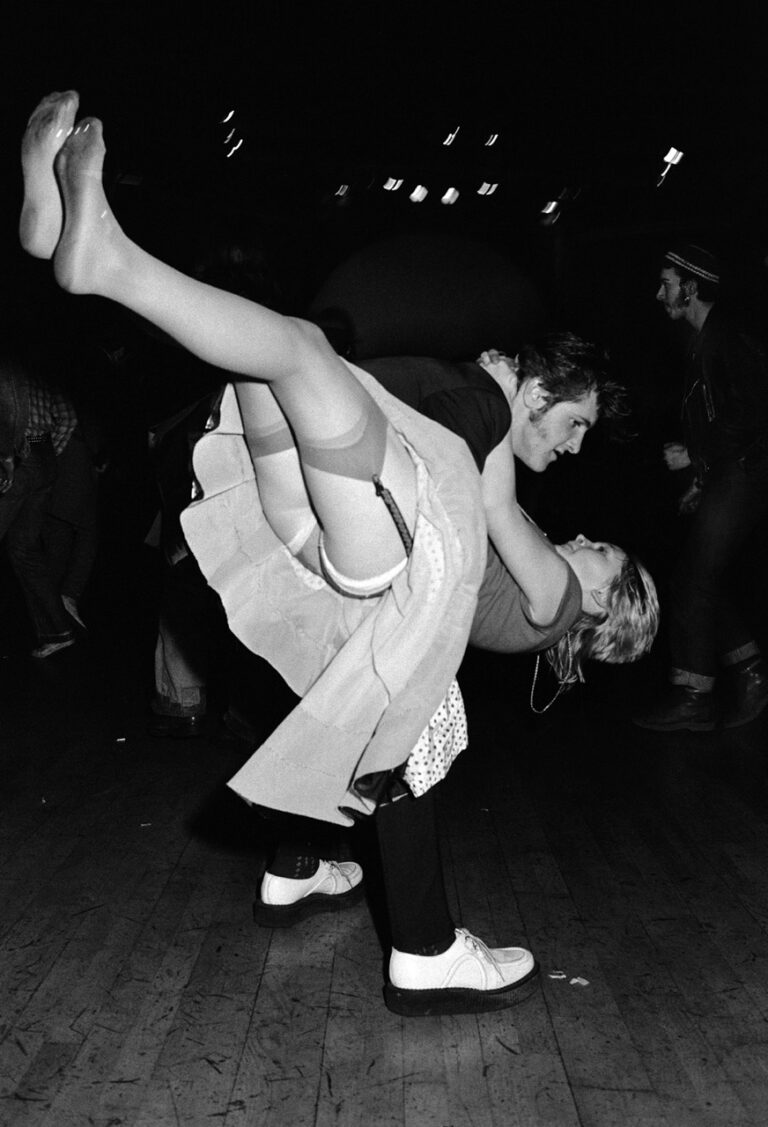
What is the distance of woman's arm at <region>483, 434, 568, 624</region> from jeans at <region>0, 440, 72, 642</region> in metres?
2.91

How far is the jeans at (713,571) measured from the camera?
362 cm

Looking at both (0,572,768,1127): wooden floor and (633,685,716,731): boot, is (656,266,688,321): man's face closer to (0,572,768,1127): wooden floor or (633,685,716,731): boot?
(633,685,716,731): boot

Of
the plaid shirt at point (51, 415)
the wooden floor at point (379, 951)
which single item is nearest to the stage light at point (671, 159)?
the plaid shirt at point (51, 415)

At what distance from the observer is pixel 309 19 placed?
7.93 m

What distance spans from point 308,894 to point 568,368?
1.16 metres

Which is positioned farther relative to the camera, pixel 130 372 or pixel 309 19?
pixel 309 19

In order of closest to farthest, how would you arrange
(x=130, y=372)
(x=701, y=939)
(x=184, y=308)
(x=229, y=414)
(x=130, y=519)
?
(x=184, y=308)
(x=229, y=414)
(x=701, y=939)
(x=130, y=372)
(x=130, y=519)

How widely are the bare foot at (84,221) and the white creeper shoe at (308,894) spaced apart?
4.40ft

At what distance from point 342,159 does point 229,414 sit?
9717 millimetres

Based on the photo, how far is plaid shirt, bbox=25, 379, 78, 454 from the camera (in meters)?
4.54

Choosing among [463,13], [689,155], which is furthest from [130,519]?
[689,155]

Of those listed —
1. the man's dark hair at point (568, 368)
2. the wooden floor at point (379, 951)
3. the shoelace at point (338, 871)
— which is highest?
the man's dark hair at point (568, 368)

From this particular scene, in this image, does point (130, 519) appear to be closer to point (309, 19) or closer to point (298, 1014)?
point (309, 19)

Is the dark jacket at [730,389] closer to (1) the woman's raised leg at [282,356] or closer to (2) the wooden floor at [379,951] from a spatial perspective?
(2) the wooden floor at [379,951]
